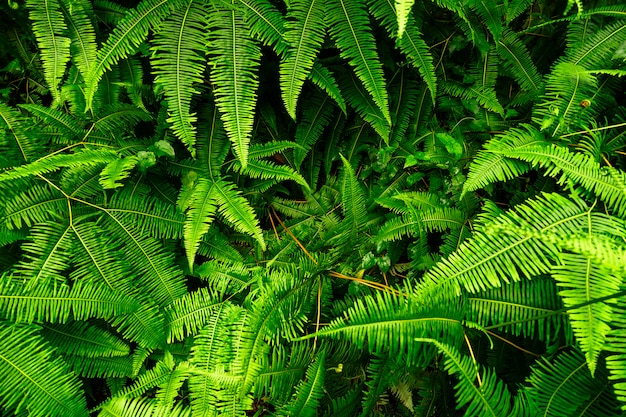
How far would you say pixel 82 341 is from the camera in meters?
1.98

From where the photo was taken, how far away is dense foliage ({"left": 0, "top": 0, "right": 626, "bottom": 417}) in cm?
145

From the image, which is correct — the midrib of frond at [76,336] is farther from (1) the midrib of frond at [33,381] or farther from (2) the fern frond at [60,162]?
(2) the fern frond at [60,162]

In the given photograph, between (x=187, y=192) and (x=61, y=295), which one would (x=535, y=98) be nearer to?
(x=187, y=192)

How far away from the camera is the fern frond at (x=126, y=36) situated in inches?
76.2

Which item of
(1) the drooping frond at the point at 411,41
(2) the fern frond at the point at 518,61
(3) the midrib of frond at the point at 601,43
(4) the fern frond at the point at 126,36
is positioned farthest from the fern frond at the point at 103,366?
(3) the midrib of frond at the point at 601,43

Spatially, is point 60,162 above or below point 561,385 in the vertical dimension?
above

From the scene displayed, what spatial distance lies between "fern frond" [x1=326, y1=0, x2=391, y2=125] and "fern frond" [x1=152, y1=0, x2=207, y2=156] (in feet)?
2.37

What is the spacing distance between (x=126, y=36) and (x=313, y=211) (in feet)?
4.73

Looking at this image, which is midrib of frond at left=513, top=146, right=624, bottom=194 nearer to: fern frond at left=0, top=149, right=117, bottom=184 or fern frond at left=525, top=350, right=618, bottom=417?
fern frond at left=525, top=350, right=618, bottom=417

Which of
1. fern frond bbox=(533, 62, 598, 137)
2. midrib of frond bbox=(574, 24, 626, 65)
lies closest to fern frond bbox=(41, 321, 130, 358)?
fern frond bbox=(533, 62, 598, 137)

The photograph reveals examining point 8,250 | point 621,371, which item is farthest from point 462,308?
point 8,250

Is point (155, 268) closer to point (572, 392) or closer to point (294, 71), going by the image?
point (294, 71)

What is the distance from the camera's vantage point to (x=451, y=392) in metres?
1.79

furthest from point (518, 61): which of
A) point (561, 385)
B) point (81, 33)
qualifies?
point (81, 33)
